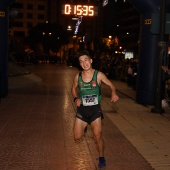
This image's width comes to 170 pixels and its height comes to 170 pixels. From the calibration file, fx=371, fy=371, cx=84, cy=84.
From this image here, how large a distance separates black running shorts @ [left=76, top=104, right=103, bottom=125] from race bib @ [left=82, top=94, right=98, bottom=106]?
0.06 meters

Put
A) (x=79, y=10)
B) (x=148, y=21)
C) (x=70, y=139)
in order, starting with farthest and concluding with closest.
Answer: (x=79, y=10) < (x=148, y=21) < (x=70, y=139)

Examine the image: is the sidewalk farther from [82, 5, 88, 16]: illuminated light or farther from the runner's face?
[82, 5, 88, 16]: illuminated light

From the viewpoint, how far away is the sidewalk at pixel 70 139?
598 cm

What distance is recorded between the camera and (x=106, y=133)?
8195 mm


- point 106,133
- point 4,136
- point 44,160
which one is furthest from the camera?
point 106,133

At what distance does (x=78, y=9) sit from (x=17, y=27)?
77.3 meters

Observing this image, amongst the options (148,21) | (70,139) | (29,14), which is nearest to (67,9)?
(148,21)

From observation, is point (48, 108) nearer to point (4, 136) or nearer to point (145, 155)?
point (4, 136)

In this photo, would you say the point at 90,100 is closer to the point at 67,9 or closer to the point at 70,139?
the point at 70,139

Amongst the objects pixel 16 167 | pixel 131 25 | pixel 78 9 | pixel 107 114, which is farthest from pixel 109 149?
pixel 131 25

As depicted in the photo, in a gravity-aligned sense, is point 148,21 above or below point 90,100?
above

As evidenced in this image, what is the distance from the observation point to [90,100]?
5.68m

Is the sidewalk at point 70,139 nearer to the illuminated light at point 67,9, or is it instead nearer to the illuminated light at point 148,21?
the illuminated light at point 148,21

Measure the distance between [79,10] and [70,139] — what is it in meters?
21.4
